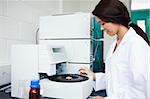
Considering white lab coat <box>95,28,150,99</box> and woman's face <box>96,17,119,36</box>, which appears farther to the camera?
woman's face <box>96,17,119,36</box>

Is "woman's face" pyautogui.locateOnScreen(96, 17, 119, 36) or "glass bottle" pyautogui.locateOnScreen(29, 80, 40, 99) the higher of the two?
"woman's face" pyautogui.locateOnScreen(96, 17, 119, 36)

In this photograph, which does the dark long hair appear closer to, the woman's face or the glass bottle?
the woman's face

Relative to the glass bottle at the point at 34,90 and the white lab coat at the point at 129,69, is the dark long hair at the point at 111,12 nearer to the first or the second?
the white lab coat at the point at 129,69

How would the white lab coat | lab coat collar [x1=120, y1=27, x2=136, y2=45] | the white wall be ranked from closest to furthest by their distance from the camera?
1. the white lab coat
2. lab coat collar [x1=120, y1=27, x2=136, y2=45]
3. the white wall

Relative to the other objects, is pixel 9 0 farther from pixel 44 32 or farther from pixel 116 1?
pixel 116 1

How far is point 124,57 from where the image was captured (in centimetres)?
101

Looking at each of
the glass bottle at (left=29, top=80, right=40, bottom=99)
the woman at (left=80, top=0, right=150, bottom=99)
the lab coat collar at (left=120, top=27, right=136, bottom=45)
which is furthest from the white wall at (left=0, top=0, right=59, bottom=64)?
the lab coat collar at (left=120, top=27, right=136, bottom=45)

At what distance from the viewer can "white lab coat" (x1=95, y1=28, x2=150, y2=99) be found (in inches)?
35.4

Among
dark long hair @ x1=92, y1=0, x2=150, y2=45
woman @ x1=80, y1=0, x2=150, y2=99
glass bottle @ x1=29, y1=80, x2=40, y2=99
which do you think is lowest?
glass bottle @ x1=29, y1=80, x2=40, y2=99

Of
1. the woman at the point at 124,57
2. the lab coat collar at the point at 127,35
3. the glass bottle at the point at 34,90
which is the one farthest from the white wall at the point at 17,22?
the lab coat collar at the point at 127,35

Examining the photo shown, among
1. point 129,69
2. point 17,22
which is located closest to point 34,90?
point 129,69

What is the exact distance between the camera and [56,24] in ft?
5.71

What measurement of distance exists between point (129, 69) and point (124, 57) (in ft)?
0.25

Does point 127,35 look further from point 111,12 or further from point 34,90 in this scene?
point 34,90
